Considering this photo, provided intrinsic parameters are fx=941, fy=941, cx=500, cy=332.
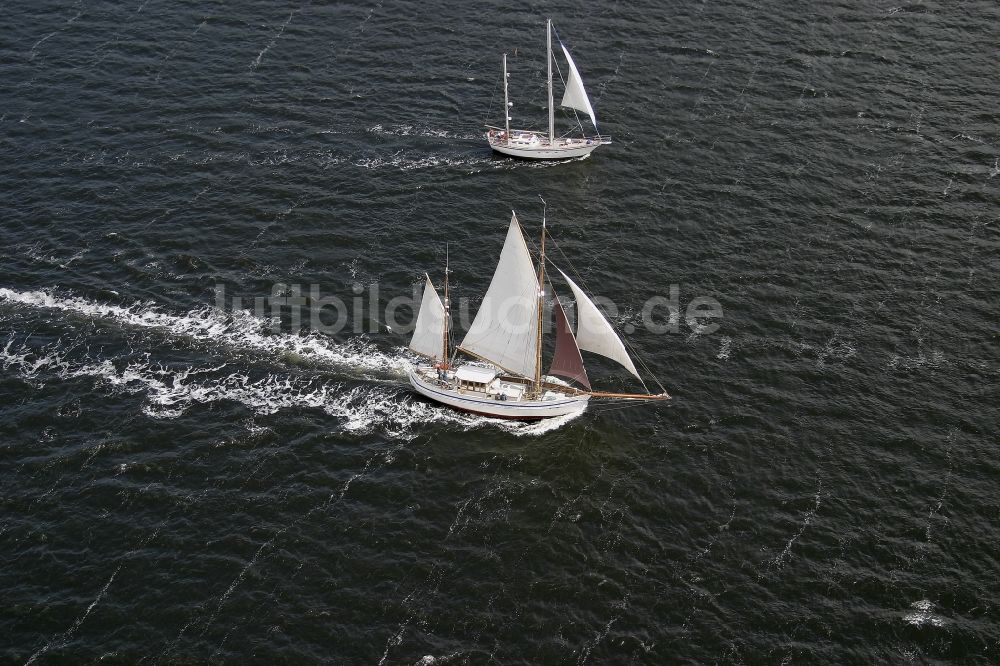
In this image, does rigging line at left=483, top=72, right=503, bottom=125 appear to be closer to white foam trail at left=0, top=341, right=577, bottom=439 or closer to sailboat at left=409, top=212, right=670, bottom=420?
sailboat at left=409, top=212, right=670, bottom=420

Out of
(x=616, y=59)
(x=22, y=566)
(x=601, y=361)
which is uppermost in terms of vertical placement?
(x=616, y=59)

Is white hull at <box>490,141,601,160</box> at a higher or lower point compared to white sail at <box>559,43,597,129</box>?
lower

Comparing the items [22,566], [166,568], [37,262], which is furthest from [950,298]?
[37,262]

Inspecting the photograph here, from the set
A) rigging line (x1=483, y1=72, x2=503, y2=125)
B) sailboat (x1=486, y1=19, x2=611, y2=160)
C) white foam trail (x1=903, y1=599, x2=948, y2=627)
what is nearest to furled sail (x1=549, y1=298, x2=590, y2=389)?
white foam trail (x1=903, y1=599, x2=948, y2=627)

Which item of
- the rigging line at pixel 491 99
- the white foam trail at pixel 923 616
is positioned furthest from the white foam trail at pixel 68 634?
the rigging line at pixel 491 99

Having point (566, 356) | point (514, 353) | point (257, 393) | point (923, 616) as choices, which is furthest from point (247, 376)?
point (923, 616)

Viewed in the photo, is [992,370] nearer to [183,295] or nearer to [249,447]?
[249,447]
